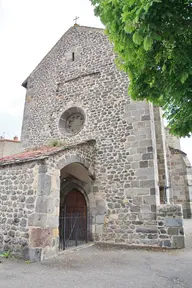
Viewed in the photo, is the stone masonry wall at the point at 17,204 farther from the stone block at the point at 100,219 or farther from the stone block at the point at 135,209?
the stone block at the point at 135,209

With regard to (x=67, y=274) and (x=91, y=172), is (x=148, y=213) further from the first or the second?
(x=67, y=274)

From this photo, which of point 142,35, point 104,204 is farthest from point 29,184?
point 142,35

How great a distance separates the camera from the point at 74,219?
8016 mm

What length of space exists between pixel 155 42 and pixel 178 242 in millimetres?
5600

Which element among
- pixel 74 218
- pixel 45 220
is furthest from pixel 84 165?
pixel 45 220

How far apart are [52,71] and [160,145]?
6.52 metres

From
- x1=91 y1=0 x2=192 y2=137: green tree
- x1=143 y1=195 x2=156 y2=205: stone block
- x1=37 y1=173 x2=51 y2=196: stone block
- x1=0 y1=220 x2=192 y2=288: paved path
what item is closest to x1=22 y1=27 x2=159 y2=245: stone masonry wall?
x1=143 y1=195 x2=156 y2=205: stone block

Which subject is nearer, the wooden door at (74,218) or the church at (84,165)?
the church at (84,165)

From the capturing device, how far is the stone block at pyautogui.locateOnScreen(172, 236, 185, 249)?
6383mm

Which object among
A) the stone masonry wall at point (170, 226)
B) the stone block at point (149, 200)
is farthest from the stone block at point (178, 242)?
the stone block at point (149, 200)

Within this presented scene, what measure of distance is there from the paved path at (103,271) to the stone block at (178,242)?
1.46 feet

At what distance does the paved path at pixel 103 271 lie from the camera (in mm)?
3688

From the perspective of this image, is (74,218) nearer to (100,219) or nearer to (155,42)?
(100,219)

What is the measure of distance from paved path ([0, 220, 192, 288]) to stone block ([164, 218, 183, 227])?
0.81 meters
